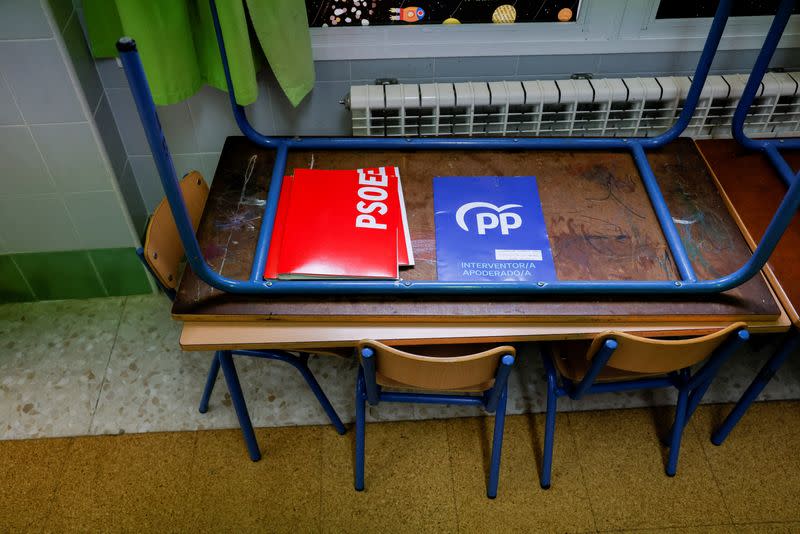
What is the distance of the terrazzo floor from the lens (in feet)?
6.83

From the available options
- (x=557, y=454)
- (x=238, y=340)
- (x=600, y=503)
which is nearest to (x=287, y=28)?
(x=238, y=340)

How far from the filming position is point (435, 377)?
1498 mm

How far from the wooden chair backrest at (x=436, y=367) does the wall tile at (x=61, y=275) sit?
1.37 meters

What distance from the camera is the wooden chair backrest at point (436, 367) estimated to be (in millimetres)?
1413

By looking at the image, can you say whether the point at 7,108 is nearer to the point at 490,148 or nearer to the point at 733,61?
the point at 490,148

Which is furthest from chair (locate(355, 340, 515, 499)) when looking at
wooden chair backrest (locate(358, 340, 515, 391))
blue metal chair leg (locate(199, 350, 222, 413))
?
blue metal chair leg (locate(199, 350, 222, 413))

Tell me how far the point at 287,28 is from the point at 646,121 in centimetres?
126

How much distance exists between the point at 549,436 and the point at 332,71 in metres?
1.34

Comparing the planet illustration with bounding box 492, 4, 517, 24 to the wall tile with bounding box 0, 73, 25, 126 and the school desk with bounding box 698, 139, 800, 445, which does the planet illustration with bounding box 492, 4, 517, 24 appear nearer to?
the school desk with bounding box 698, 139, 800, 445

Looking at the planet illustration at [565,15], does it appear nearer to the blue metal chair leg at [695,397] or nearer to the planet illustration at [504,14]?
the planet illustration at [504,14]

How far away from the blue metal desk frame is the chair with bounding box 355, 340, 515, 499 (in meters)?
0.17

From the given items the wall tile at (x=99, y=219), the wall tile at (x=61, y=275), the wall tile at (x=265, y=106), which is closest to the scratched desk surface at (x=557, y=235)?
the wall tile at (x=265, y=106)

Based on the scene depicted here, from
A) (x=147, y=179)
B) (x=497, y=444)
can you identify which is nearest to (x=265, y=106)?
(x=147, y=179)

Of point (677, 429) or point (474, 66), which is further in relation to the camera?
point (474, 66)
